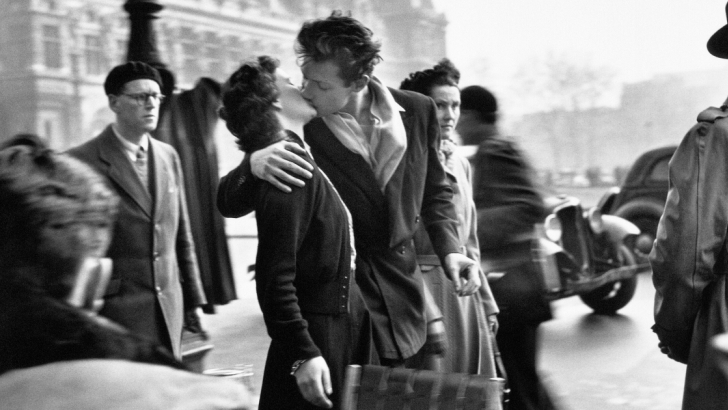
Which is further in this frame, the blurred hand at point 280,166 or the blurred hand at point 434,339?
the blurred hand at point 434,339

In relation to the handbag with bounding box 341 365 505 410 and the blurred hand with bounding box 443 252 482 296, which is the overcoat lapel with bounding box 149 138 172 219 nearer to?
the blurred hand with bounding box 443 252 482 296

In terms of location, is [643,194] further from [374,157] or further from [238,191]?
[238,191]

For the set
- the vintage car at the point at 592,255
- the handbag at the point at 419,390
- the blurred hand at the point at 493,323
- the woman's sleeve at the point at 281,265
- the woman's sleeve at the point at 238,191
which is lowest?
the vintage car at the point at 592,255

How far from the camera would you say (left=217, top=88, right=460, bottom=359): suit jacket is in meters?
3.22

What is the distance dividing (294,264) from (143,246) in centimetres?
137

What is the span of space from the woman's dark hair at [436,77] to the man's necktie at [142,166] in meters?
1.23

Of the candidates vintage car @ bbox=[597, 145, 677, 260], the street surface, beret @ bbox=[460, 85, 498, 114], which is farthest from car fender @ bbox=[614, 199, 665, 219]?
beret @ bbox=[460, 85, 498, 114]

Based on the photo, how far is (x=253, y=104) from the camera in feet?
9.18

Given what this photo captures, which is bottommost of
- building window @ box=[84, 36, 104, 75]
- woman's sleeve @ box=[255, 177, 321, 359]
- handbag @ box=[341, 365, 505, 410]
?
handbag @ box=[341, 365, 505, 410]

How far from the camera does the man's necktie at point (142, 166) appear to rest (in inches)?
160

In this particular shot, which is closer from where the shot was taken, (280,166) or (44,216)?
(44,216)

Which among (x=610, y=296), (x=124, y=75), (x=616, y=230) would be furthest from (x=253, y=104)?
(x=610, y=296)

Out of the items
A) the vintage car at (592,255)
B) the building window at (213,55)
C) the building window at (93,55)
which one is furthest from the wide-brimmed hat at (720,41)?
the building window at (213,55)

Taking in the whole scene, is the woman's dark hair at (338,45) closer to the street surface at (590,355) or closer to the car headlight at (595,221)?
the street surface at (590,355)
